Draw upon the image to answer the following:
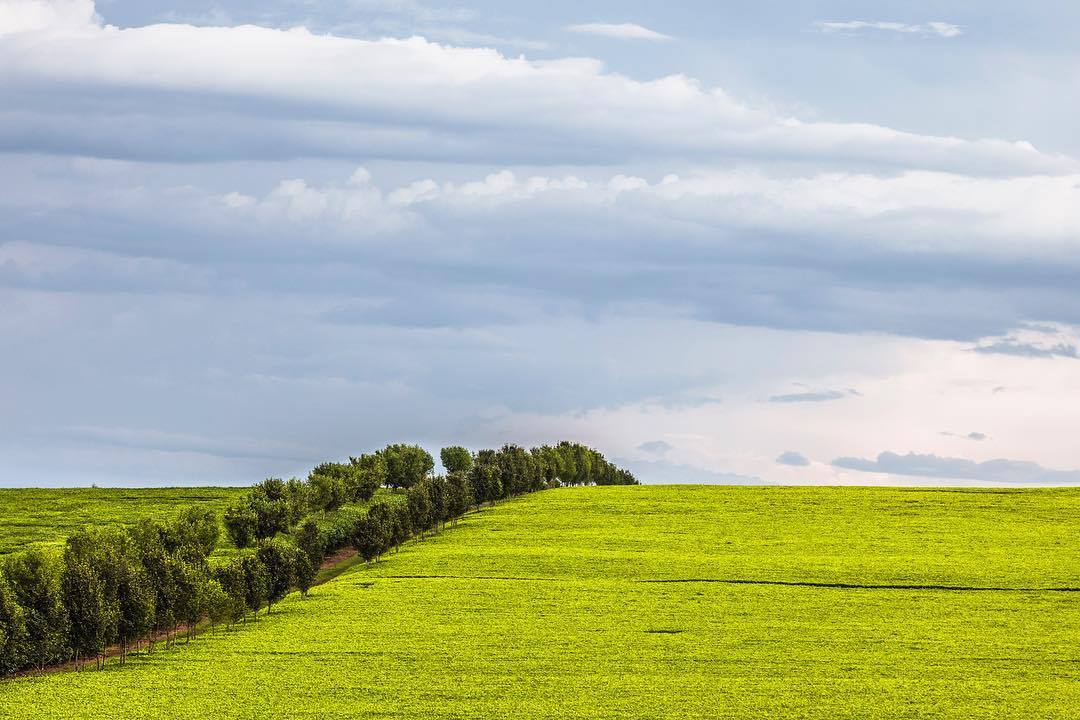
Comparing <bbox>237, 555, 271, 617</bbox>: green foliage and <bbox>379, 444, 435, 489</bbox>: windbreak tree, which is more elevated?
<bbox>379, 444, 435, 489</bbox>: windbreak tree

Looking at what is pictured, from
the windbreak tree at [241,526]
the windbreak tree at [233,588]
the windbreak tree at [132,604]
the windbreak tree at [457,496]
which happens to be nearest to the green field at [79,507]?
the windbreak tree at [241,526]

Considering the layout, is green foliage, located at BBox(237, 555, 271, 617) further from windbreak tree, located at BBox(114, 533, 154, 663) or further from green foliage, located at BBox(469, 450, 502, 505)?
green foliage, located at BBox(469, 450, 502, 505)

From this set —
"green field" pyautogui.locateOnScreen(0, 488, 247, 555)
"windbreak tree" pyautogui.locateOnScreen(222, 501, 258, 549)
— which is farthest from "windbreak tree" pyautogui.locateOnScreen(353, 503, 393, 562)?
"green field" pyautogui.locateOnScreen(0, 488, 247, 555)

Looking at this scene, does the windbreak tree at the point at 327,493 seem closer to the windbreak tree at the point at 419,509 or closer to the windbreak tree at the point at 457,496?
→ the windbreak tree at the point at 457,496

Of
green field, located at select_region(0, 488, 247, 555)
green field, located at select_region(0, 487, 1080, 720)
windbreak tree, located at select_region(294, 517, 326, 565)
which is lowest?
green field, located at select_region(0, 487, 1080, 720)

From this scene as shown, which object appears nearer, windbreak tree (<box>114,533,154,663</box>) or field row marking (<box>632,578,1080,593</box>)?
→ windbreak tree (<box>114,533,154,663</box>)

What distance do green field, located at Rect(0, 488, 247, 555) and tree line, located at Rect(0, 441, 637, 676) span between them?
13318mm

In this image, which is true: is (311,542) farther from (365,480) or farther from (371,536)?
(365,480)

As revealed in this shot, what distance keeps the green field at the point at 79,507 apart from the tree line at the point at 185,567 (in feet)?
43.7

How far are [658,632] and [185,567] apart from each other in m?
35.8

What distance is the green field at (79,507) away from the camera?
133500 mm

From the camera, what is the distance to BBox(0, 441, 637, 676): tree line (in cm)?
8112

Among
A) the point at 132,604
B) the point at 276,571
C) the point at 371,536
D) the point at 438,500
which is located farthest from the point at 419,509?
the point at 132,604

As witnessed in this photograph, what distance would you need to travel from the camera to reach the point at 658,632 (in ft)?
284
